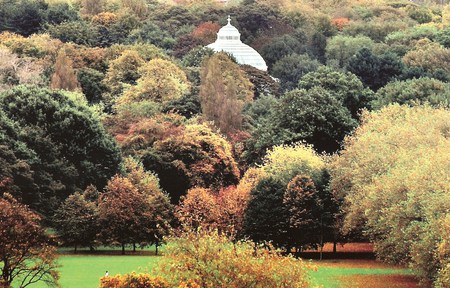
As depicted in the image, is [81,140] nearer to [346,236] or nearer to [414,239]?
[346,236]

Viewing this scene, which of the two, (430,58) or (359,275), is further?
(430,58)

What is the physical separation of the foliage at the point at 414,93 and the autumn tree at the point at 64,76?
75.2ft

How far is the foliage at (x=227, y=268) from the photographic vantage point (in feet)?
172

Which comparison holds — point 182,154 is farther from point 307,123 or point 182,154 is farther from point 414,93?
point 414,93

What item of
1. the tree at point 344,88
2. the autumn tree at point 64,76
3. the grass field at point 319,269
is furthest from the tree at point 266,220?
the autumn tree at point 64,76

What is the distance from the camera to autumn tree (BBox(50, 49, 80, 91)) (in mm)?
113312

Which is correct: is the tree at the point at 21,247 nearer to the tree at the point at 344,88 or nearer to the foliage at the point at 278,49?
the tree at the point at 344,88

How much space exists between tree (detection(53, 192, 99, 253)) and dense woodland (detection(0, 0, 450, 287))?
9 centimetres

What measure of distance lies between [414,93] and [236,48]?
153 feet

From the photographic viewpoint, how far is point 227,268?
52.8 meters

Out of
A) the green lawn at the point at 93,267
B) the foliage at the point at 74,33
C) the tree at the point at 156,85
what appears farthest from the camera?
the foliage at the point at 74,33

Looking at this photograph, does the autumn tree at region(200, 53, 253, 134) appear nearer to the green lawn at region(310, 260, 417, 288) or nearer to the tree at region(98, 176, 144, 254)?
the tree at region(98, 176, 144, 254)

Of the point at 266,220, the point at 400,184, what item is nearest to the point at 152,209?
the point at 266,220

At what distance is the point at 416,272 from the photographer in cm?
6856
